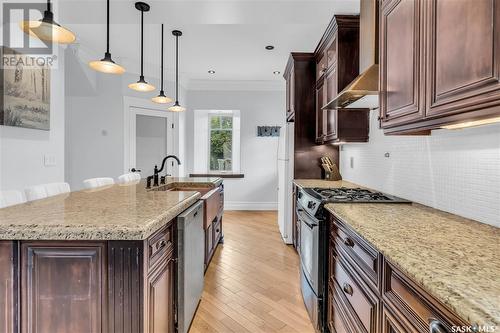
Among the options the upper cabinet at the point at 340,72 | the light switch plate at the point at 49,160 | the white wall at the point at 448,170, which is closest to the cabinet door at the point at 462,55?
the white wall at the point at 448,170

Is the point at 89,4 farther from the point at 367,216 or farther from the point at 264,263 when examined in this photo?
the point at 264,263

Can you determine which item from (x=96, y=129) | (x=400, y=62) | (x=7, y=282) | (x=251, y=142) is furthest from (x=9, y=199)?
(x=251, y=142)

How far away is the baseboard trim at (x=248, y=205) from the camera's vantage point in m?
5.96

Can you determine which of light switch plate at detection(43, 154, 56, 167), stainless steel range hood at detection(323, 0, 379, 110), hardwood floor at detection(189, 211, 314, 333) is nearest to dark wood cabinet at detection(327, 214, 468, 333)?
hardwood floor at detection(189, 211, 314, 333)

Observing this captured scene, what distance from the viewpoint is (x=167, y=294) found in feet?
5.00

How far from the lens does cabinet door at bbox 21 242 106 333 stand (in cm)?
112

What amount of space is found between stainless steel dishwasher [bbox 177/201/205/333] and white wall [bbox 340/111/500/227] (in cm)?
152

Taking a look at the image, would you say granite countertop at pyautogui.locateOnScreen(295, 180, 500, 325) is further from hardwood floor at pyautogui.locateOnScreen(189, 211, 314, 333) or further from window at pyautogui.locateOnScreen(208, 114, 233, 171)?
window at pyautogui.locateOnScreen(208, 114, 233, 171)

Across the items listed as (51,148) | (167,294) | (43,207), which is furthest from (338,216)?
(51,148)

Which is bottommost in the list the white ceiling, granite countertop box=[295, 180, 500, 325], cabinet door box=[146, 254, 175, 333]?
cabinet door box=[146, 254, 175, 333]

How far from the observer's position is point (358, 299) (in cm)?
128

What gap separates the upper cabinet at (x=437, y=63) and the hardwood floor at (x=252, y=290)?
155 cm

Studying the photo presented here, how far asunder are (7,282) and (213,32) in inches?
128

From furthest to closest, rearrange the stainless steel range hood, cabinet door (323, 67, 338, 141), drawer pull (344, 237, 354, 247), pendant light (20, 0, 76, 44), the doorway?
the doorway, cabinet door (323, 67, 338, 141), the stainless steel range hood, pendant light (20, 0, 76, 44), drawer pull (344, 237, 354, 247)
